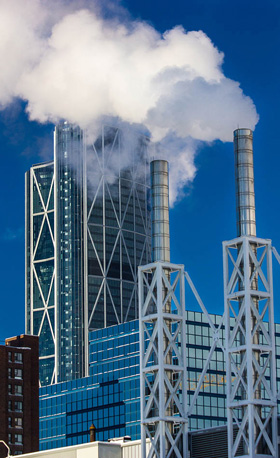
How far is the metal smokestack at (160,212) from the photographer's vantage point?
333 ft

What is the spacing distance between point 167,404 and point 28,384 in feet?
316

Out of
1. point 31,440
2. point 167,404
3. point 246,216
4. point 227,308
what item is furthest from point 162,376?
point 31,440

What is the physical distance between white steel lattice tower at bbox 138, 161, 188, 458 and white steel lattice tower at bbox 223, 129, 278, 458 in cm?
702

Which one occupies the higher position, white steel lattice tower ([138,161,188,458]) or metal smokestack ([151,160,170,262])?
metal smokestack ([151,160,170,262])

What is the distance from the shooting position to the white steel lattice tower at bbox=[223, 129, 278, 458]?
3396 inches

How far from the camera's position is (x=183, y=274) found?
100 metres

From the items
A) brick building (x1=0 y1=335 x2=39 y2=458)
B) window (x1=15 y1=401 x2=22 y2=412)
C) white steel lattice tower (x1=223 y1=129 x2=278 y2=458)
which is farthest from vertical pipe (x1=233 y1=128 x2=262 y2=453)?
window (x1=15 y1=401 x2=22 y2=412)

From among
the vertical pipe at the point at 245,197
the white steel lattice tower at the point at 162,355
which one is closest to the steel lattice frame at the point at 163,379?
the white steel lattice tower at the point at 162,355

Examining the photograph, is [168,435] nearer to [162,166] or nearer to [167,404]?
[167,404]

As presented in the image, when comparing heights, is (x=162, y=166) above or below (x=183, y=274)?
above

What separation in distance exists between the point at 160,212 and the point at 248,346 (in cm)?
1948

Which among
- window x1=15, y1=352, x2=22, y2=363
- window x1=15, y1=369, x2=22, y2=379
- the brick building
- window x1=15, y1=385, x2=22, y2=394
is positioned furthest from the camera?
window x1=15, y1=352, x2=22, y2=363

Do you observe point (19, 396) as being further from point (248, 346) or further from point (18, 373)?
point (248, 346)

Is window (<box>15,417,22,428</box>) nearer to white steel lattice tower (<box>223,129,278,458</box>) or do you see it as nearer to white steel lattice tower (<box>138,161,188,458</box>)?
white steel lattice tower (<box>138,161,188,458</box>)
